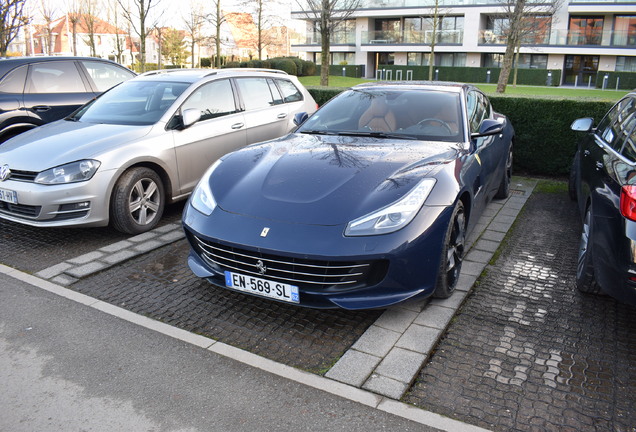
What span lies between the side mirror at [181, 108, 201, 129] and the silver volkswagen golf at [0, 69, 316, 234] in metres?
0.01

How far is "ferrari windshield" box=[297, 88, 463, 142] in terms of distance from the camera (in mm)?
4914

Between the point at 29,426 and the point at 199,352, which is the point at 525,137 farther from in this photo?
the point at 29,426

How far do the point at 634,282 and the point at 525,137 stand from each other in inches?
233

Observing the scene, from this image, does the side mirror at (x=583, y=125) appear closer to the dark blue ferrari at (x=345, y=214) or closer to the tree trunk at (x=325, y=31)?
the dark blue ferrari at (x=345, y=214)

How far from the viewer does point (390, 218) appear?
3.57m

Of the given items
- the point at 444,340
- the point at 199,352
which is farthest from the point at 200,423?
the point at 444,340

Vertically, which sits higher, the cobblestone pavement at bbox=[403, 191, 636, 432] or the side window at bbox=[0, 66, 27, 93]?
the side window at bbox=[0, 66, 27, 93]

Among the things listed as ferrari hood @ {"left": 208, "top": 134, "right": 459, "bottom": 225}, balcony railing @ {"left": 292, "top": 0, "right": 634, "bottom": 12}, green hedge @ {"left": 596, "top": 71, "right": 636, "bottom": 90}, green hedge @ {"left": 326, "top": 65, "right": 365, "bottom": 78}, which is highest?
balcony railing @ {"left": 292, "top": 0, "right": 634, "bottom": 12}

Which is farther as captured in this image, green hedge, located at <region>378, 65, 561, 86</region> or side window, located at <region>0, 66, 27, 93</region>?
green hedge, located at <region>378, 65, 561, 86</region>

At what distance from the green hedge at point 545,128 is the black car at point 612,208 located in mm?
3271

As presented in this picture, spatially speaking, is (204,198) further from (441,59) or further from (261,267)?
(441,59)

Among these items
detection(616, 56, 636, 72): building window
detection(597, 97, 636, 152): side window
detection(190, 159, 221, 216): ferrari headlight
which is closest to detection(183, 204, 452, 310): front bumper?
detection(190, 159, 221, 216): ferrari headlight

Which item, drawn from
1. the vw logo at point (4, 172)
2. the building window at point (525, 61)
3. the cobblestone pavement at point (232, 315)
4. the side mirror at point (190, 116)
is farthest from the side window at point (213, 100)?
the building window at point (525, 61)

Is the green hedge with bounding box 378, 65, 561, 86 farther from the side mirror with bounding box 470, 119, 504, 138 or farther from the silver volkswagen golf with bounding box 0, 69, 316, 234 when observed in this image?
the side mirror with bounding box 470, 119, 504, 138
